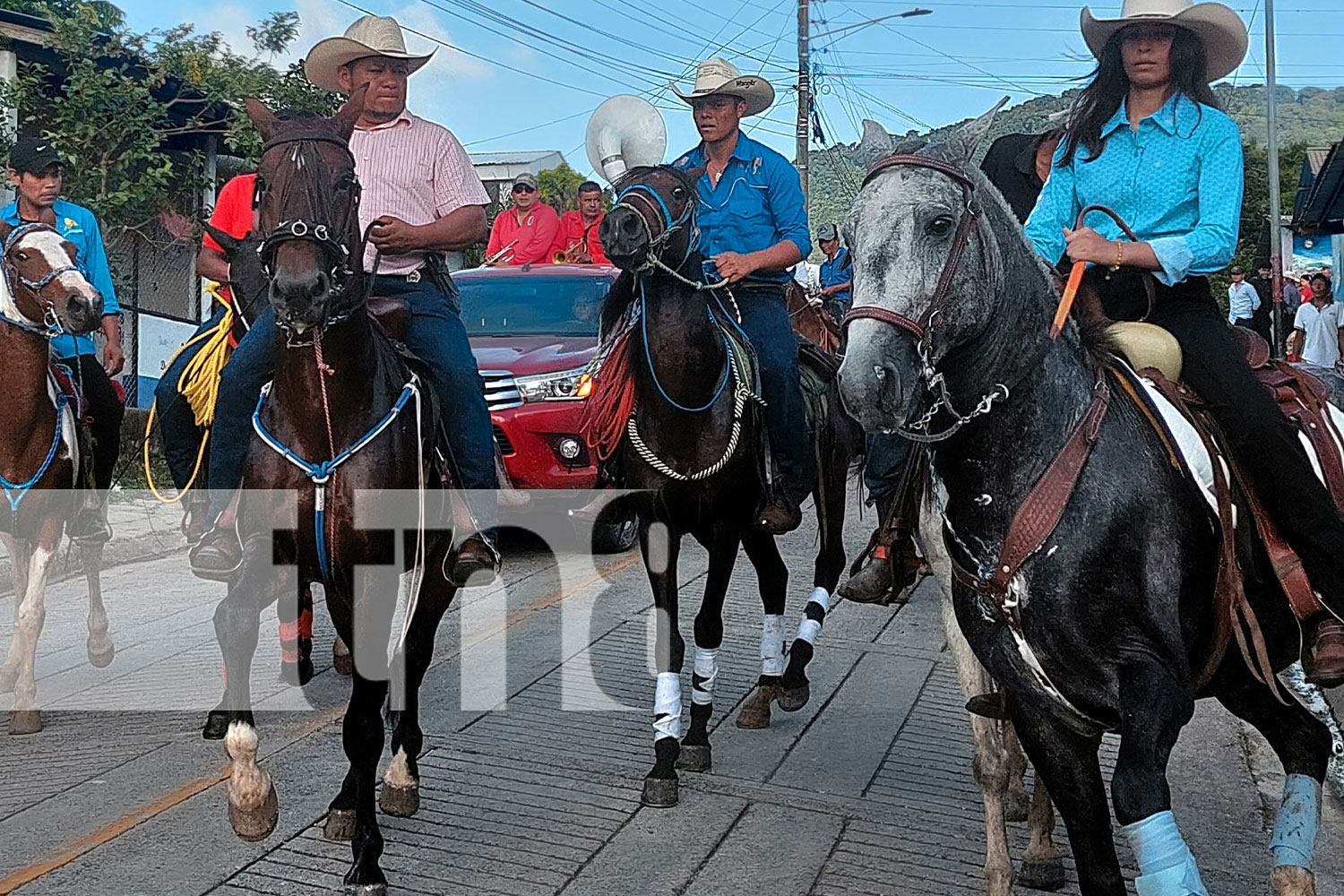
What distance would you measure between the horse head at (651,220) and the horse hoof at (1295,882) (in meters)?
3.34

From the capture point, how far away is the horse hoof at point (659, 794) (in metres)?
5.51

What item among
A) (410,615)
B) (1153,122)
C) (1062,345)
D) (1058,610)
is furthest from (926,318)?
(410,615)

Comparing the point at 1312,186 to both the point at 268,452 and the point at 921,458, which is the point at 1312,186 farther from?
the point at 268,452

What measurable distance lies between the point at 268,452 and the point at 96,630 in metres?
3.29

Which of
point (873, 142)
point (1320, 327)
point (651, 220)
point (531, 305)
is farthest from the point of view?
point (1320, 327)

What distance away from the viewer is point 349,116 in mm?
4793

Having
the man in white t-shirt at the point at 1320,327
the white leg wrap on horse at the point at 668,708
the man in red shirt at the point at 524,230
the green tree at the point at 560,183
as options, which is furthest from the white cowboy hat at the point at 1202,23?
the green tree at the point at 560,183

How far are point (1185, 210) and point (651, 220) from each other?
233 cm

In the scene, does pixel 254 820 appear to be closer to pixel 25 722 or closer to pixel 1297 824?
pixel 25 722

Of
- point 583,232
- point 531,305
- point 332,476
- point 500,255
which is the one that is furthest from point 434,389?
point 583,232

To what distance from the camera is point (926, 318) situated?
3.35m

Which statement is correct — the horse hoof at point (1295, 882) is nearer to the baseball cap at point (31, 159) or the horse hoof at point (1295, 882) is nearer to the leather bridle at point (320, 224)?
the leather bridle at point (320, 224)

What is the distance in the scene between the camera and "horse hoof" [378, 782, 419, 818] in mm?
5328

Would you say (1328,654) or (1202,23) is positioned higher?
(1202,23)
